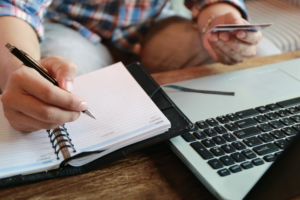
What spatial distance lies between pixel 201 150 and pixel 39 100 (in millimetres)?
251

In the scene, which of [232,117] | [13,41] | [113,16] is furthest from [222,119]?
Result: [113,16]

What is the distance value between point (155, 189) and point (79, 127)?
162mm

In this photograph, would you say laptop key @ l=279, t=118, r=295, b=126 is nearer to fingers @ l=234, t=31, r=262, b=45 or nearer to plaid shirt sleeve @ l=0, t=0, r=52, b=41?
fingers @ l=234, t=31, r=262, b=45

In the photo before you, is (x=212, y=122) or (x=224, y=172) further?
(x=212, y=122)

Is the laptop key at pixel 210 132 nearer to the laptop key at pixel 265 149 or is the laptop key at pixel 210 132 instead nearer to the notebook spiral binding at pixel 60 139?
the laptop key at pixel 265 149

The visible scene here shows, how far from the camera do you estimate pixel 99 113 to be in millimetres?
525

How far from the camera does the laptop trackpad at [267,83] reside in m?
0.64

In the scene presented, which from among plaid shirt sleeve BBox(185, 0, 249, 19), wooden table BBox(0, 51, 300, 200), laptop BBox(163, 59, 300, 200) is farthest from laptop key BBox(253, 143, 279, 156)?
plaid shirt sleeve BBox(185, 0, 249, 19)

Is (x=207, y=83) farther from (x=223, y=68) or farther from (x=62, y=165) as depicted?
(x=62, y=165)

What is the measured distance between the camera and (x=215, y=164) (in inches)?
17.5

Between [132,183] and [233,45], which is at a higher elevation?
[233,45]

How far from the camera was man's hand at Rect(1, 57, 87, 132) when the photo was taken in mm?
413

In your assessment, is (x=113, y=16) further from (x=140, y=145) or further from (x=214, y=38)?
(x=140, y=145)

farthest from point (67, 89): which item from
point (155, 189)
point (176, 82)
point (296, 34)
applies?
point (296, 34)
